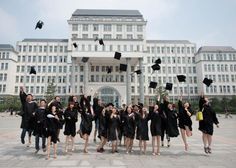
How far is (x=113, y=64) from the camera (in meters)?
47.0

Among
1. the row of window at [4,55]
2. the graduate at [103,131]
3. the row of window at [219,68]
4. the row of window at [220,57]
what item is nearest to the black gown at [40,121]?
the graduate at [103,131]

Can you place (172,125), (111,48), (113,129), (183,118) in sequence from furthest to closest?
1. (111,48)
2. (183,118)
3. (172,125)
4. (113,129)

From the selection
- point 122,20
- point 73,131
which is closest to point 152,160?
point 73,131

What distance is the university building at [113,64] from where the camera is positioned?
170 feet

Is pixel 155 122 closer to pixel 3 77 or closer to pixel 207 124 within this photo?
pixel 207 124

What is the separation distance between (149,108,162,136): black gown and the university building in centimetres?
4102

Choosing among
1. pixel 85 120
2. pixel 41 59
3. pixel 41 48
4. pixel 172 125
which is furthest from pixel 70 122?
pixel 41 48

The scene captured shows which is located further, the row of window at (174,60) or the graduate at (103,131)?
the row of window at (174,60)

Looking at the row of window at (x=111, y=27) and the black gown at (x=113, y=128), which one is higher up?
the row of window at (x=111, y=27)

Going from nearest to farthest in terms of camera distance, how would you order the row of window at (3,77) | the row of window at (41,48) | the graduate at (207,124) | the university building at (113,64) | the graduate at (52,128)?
1. the graduate at (52,128)
2. the graduate at (207,124)
3. the university building at (113,64)
4. the row of window at (3,77)
5. the row of window at (41,48)

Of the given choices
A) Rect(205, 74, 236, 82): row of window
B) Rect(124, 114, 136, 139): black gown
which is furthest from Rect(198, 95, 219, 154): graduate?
Rect(205, 74, 236, 82): row of window

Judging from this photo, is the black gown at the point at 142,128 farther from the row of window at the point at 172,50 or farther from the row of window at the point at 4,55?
the row of window at the point at 4,55

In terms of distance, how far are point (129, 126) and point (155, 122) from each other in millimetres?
896

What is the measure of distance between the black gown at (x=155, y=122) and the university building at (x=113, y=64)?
41.0 metres
